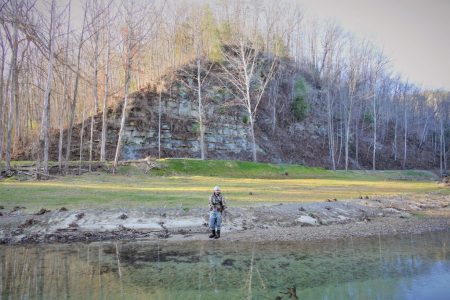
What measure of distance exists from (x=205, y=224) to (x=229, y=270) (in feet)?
20.7

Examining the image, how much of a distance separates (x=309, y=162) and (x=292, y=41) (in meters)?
37.7

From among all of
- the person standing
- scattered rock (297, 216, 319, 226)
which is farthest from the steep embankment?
the person standing

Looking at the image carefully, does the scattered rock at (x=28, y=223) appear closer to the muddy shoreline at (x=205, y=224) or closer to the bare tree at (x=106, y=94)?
the muddy shoreline at (x=205, y=224)

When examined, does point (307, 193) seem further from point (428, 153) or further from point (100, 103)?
point (428, 153)

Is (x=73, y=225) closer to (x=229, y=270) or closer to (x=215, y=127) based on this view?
(x=229, y=270)

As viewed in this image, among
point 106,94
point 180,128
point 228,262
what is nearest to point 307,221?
point 228,262

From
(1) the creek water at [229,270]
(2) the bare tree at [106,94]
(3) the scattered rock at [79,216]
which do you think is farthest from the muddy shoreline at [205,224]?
(2) the bare tree at [106,94]

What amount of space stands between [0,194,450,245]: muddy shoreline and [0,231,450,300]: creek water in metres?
1.07

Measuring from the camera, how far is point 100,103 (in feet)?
195

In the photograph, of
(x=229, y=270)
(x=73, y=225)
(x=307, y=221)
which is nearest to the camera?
(x=229, y=270)

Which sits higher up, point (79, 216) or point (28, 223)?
point (79, 216)

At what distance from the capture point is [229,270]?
1139 cm

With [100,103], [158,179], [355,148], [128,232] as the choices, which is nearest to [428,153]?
[355,148]

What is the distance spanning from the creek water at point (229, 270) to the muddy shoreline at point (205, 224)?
107 cm
